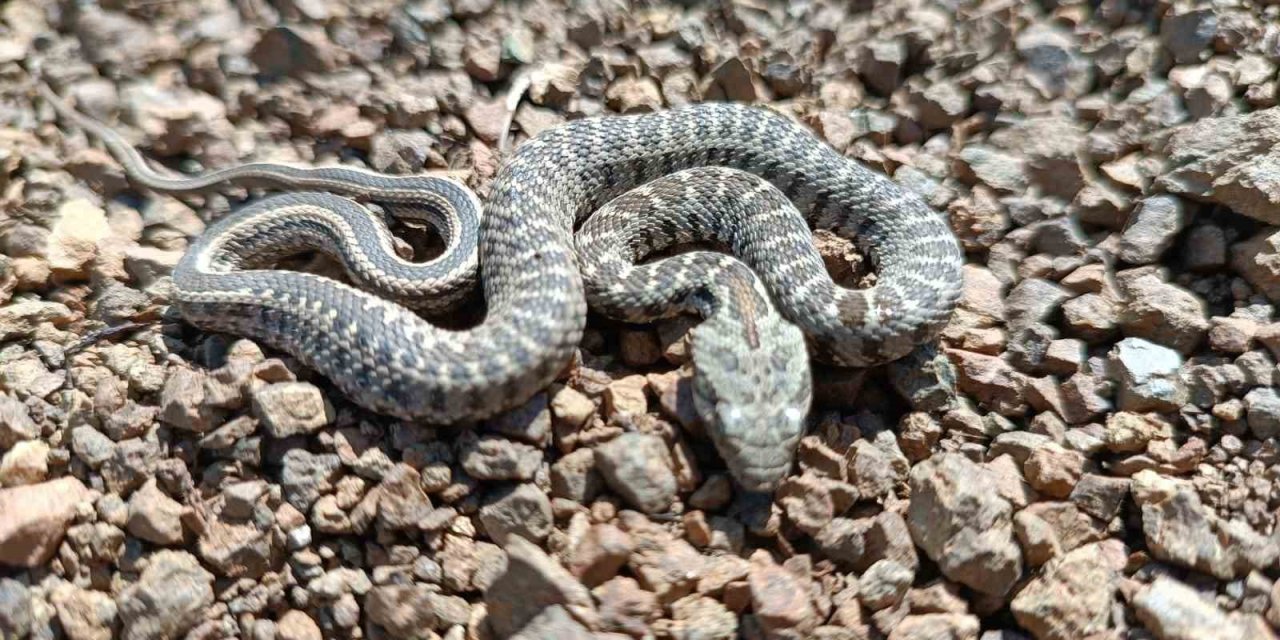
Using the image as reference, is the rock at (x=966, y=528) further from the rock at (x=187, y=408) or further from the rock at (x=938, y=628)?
the rock at (x=187, y=408)

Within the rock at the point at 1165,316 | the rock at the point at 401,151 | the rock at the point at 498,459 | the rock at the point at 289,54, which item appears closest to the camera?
the rock at the point at 498,459

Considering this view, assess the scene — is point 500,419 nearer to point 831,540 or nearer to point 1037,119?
point 831,540

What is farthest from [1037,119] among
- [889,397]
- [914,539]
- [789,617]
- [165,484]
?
[165,484]

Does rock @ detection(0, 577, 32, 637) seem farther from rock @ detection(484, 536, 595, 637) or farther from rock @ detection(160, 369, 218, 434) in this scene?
rock @ detection(484, 536, 595, 637)

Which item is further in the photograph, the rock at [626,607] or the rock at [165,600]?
the rock at [165,600]

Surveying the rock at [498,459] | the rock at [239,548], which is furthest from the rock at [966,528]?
the rock at [239,548]

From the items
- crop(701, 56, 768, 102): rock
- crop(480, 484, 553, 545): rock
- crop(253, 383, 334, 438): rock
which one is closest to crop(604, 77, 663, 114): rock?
crop(701, 56, 768, 102): rock

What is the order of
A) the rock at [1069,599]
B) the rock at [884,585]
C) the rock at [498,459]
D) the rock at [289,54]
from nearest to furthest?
the rock at [1069,599] < the rock at [884,585] < the rock at [498,459] < the rock at [289,54]

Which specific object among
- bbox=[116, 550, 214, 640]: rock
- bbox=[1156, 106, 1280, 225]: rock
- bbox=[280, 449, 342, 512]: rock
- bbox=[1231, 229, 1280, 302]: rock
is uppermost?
bbox=[1156, 106, 1280, 225]: rock
